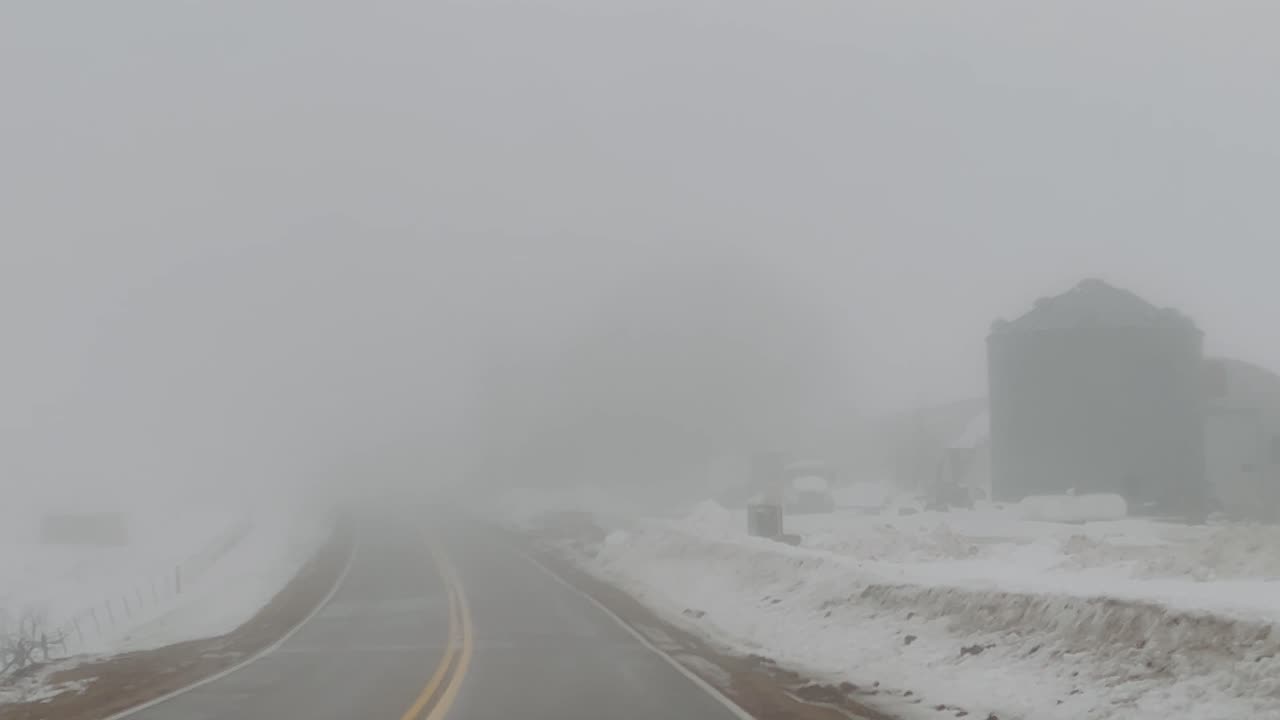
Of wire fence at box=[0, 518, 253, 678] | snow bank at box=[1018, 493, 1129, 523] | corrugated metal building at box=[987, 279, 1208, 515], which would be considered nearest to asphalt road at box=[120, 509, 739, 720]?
wire fence at box=[0, 518, 253, 678]

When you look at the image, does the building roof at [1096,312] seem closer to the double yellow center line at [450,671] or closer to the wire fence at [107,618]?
the wire fence at [107,618]

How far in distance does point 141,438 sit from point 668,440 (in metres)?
125

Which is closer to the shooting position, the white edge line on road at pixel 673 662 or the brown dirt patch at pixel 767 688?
the brown dirt patch at pixel 767 688

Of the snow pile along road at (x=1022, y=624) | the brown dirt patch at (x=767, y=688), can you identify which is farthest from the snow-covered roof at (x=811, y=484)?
the brown dirt patch at (x=767, y=688)

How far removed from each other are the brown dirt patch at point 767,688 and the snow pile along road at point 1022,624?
408mm

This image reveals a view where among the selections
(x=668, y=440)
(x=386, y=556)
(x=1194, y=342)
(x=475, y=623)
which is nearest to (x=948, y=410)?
(x=668, y=440)

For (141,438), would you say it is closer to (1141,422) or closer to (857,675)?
(1141,422)

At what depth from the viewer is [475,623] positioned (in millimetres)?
20828

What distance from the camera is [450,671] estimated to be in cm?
1469

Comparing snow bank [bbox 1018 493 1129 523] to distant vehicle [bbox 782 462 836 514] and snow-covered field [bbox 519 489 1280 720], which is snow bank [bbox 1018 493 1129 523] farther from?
snow-covered field [bbox 519 489 1280 720]

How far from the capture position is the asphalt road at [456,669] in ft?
38.8

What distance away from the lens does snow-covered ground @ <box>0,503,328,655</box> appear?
26.7 metres

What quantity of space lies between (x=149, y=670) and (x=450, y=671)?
4.65 meters

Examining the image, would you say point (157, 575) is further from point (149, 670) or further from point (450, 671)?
point (450, 671)
